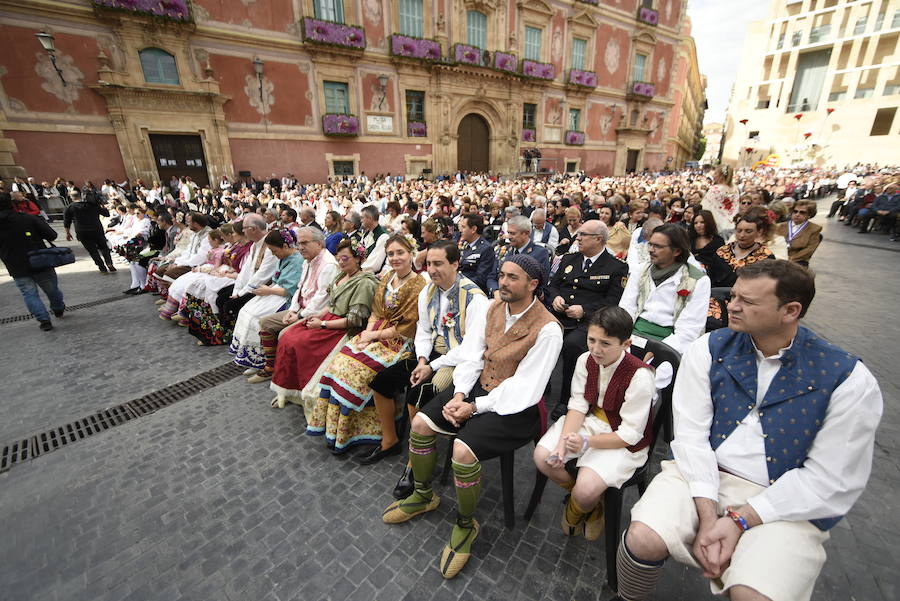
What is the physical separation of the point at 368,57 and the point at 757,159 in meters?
43.2

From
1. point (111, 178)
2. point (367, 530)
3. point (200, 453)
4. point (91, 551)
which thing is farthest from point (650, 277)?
point (111, 178)

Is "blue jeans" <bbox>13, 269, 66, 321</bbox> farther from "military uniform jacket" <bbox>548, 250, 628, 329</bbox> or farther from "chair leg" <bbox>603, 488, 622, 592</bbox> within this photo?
"chair leg" <bbox>603, 488, 622, 592</bbox>

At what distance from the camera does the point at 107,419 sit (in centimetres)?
351

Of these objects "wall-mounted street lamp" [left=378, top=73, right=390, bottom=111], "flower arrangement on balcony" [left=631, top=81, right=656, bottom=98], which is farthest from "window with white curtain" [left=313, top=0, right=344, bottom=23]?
"flower arrangement on balcony" [left=631, top=81, right=656, bottom=98]

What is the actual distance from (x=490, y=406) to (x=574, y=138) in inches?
1102

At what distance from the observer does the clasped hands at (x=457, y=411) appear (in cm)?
227

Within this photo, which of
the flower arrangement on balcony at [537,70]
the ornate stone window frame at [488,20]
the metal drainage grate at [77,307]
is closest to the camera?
the metal drainage grate at [77,307]

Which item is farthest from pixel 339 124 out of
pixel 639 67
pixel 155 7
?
pixel 639 67

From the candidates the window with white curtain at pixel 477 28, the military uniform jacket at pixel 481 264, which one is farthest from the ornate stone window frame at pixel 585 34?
the military uniform jacket at pixel 481 264

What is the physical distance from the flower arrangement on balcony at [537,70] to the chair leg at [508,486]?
25.3 m

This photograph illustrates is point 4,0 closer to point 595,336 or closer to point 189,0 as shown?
point 189,0

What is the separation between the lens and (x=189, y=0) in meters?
13.9

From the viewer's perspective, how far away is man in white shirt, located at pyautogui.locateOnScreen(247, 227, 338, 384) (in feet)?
12.8

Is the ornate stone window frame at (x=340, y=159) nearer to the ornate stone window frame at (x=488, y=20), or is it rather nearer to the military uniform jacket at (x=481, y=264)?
the ornate stone window frame at (x=488, y=20)
